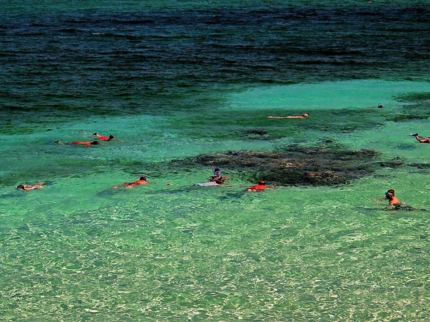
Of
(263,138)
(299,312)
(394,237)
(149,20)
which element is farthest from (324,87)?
(149,20)

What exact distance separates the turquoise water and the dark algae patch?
0.59 m

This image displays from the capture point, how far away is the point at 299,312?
18203 mm

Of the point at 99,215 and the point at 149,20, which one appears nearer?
the point at 99,215

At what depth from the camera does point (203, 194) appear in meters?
26.4

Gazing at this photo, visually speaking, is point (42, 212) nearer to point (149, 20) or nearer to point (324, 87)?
point (324, 87)

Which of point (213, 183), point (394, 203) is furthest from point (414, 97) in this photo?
point (213, 183)

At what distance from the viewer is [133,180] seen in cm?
2827

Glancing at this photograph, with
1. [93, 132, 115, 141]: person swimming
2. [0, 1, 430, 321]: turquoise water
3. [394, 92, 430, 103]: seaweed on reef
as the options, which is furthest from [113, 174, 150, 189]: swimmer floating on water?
[394, 92, 430, 103]: seaweed on reef

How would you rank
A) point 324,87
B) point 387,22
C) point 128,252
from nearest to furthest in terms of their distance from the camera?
point 128,252, point 324,87, point 387,22

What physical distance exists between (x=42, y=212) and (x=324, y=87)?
25545 mm

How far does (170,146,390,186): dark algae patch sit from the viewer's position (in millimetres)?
27688

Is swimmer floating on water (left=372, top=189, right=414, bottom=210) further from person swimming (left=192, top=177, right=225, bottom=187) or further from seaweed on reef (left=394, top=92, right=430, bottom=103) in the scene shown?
seaweed on reef (left=394, top=92, right=430, bottom=103)

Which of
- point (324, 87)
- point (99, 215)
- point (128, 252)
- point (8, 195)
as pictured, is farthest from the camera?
point (324, 87)

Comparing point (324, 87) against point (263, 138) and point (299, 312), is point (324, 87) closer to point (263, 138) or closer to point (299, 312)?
point (263, 138)
